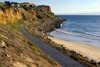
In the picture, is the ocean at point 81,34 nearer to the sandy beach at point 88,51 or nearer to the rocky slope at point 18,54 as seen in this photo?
the sandy beach at point 88,51

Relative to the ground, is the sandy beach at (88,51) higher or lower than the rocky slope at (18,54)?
lower

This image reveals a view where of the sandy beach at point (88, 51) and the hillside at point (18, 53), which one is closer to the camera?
the hillside at point (18, 53)

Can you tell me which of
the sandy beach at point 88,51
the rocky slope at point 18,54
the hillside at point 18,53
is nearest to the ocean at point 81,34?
the sandy beach at point 88,51

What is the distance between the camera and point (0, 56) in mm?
7266

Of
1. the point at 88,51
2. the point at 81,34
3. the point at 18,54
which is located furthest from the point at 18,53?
the point at 81,34

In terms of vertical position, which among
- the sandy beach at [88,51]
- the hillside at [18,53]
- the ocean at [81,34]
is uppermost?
the hillside at [18,53]

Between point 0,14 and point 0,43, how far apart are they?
550 inches

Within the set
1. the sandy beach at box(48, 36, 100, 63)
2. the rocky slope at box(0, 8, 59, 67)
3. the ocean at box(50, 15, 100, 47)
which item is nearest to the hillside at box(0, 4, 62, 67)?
the rocky slope at box(0, 8, 59, 67)

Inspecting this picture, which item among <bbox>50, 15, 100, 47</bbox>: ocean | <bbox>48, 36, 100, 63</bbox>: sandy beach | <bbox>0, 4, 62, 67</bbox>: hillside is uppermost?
<bbox>0, 4, 62, 67</bbox>: hillside

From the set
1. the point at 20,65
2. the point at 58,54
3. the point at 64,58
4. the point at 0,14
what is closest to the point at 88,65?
the point at 64,58

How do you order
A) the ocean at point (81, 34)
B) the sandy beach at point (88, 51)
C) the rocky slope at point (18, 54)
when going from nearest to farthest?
the rocky slope at point (18, 54) < the sandy beach at point (88, 51) < the ocean at point (81, 34)

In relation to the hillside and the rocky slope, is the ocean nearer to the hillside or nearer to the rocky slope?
the hillside

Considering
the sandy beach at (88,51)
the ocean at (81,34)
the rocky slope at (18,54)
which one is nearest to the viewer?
the rocky slope at (18,54)

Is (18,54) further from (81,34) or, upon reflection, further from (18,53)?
(81,34)
